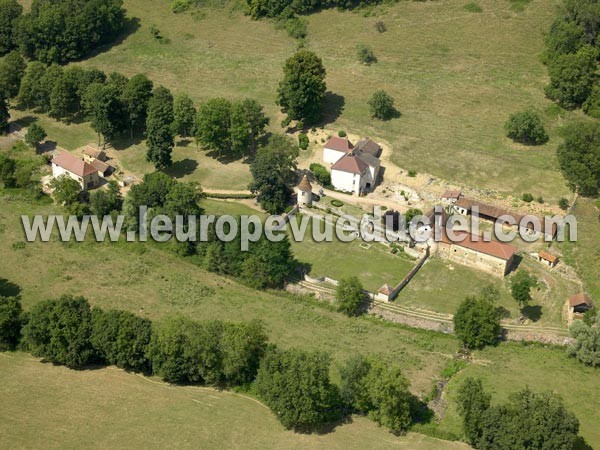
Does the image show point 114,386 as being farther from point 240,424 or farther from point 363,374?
point 363,374

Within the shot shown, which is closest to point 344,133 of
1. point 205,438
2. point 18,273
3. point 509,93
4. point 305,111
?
point 305,111

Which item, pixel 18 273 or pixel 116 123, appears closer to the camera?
pixel 18 273

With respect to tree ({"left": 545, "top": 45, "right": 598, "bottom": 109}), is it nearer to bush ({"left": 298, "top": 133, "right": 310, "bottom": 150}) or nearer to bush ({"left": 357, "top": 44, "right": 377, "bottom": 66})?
bush ({"left": 357, "top": 44, "right": 377, "bottom": 66})

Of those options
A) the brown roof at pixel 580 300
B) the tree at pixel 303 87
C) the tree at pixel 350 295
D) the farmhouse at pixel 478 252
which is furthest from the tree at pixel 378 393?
the tree at pixel 303 87

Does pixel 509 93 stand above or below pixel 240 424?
above

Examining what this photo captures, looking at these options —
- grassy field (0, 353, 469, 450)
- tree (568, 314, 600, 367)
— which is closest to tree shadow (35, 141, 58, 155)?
grassy field (0, 353, 469, 450)

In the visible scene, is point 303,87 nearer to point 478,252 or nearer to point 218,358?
point 478,252
